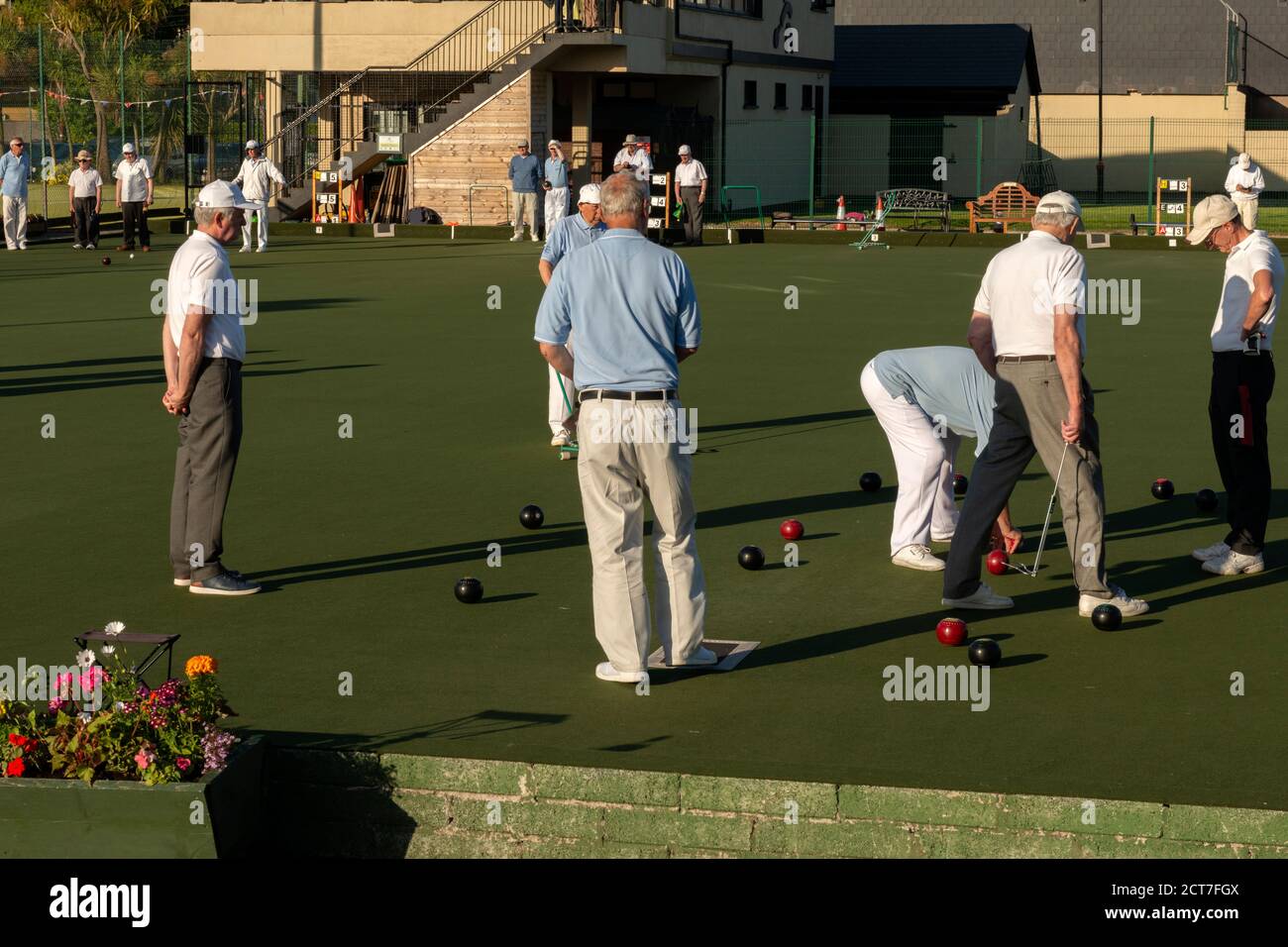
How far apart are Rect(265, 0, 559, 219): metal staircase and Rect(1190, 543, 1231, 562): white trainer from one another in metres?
31.3

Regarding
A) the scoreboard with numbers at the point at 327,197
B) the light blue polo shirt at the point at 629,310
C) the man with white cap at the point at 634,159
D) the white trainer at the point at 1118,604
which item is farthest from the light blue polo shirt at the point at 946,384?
the scoreboard with numbers at the point at 327,197

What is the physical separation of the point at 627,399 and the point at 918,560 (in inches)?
109

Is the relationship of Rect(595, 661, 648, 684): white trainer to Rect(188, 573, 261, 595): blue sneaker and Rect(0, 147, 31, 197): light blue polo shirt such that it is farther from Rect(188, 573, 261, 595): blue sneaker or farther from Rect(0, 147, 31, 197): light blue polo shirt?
Rect(0, 147, 31, 197): light blue polo shirt

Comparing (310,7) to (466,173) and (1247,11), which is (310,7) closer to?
(466,173)

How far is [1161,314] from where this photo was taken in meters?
21.8

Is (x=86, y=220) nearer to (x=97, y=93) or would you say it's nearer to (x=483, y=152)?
(x=483, y=152)

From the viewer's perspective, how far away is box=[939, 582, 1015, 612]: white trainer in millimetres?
8430

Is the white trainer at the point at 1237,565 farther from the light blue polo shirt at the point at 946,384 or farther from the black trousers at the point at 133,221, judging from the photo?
the black trousers at the point at 133,221

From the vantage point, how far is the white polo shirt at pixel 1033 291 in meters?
7.89

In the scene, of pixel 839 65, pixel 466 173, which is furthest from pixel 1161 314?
pixel 839 65

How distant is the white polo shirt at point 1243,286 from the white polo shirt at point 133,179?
2413 centimetres

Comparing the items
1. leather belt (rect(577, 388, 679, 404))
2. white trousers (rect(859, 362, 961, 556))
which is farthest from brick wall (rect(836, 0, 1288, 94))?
leather belt (rect(577, 388, 679, 404))
